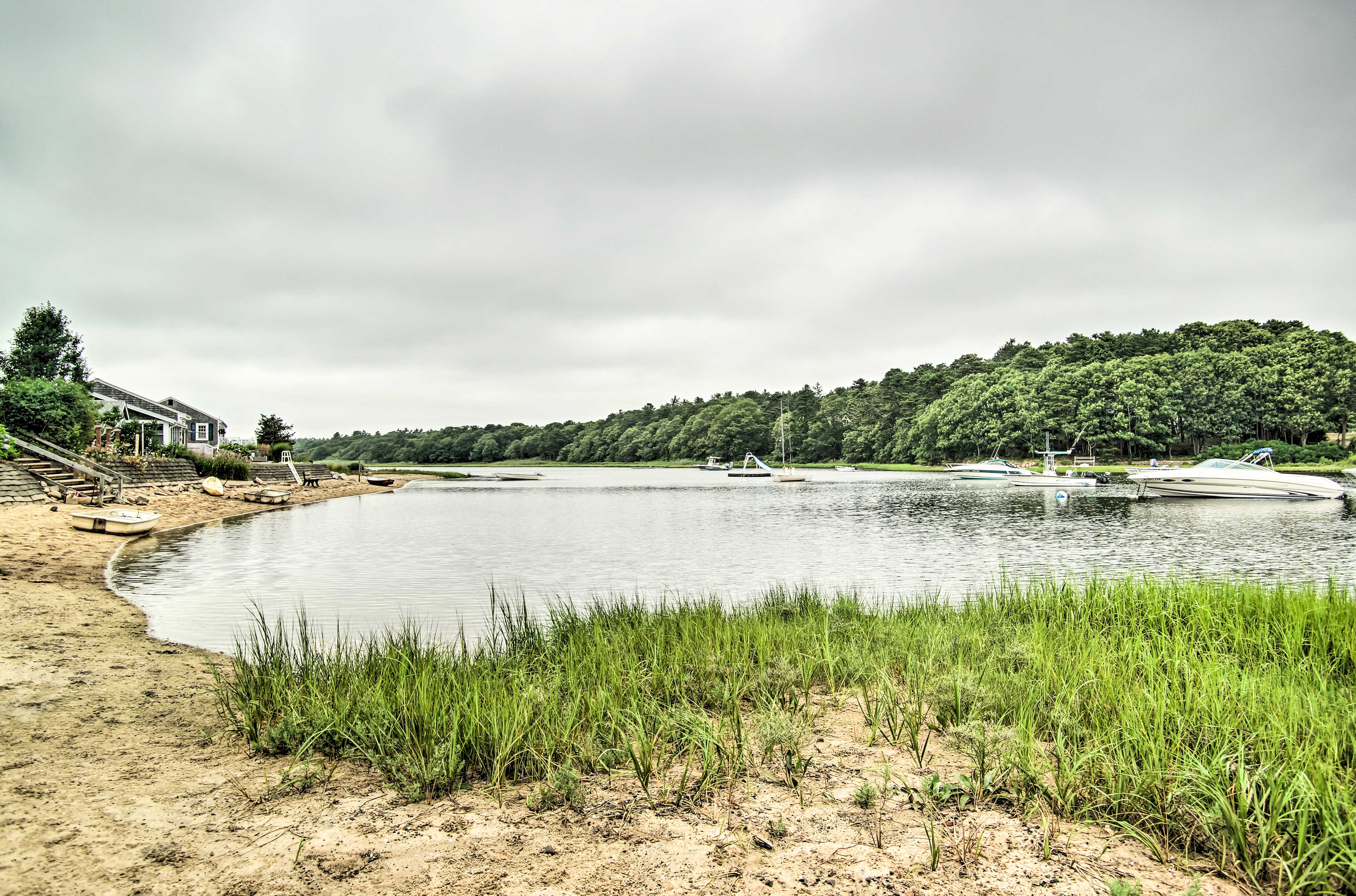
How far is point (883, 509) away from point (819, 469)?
3255 inches

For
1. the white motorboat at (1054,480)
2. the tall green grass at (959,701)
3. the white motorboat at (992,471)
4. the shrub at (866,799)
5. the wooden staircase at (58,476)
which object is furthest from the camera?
the white motorboat at (992,471)

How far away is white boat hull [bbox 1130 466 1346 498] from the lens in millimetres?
36312

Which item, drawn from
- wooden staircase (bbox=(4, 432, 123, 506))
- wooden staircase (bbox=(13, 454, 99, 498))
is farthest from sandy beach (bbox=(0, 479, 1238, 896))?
wooden staircase (bbox=(13, 454, 99, 498))

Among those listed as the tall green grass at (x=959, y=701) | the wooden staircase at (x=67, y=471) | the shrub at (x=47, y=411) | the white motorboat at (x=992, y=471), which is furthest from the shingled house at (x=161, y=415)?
the white motorboat at (x=992, y=471)

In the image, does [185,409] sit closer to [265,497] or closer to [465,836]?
[265,497]

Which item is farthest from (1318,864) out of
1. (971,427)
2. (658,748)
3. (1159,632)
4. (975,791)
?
(971,427)

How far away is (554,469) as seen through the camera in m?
152

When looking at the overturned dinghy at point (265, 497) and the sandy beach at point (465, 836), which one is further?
the overturned dinghy at point (265, 497)

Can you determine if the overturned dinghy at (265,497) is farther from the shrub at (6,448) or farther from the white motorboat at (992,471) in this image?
the white motorboat at (992,471)

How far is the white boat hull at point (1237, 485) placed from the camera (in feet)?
119

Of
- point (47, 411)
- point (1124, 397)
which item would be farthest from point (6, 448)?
point (1124, 397)

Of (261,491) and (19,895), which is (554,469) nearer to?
(261,491)

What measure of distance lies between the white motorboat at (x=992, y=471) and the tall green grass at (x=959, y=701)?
61820mm

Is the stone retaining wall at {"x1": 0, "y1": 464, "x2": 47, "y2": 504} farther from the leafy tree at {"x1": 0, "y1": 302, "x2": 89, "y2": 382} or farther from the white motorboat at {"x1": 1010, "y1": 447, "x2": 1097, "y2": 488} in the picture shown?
the white motorboat at {"x1": 1010, "y1": 447, "x2": 1097, "y2": 488}
